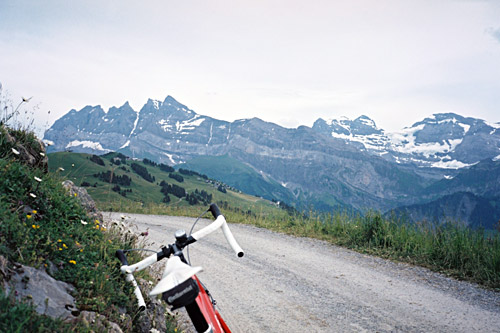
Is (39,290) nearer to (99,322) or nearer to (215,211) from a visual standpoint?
(99,322)

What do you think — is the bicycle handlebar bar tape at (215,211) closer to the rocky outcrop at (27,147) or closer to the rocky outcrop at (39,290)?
the rocky outcrop at (39,290)

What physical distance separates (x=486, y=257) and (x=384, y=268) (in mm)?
2395

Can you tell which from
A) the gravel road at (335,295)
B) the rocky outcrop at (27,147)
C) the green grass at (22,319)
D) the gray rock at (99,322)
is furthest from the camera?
the rocky outcrop at (27,147)

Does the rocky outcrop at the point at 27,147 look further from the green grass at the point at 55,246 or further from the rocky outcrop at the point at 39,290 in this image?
the rocky outcrop at the point at 39,290

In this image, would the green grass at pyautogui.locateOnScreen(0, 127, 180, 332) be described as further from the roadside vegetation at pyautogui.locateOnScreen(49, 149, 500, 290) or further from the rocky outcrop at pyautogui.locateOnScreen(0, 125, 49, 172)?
the roadside vegetation at pyautogui.locateOnScreen(49, 149, 500, 290)

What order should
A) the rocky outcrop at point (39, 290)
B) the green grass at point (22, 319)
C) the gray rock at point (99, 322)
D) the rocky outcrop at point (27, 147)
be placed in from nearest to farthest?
the green grass at point (22, 319), the rocky outcrop at point (39, 290), the gray rock at point (99, 322), the rocky outcrop at point (27, 147)

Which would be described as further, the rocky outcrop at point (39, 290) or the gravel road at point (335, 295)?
the gravel road at point (335, 295)

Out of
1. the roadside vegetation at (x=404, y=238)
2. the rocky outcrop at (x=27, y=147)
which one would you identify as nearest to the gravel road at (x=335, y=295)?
the roadside vegetation at (x=404, y=238)

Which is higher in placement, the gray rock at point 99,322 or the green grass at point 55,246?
the green grass at point 55,246

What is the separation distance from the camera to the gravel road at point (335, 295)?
6098 mm

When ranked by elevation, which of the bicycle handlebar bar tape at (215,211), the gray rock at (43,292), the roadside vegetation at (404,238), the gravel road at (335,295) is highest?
the bicycle handlebar bar tape at (215,211)

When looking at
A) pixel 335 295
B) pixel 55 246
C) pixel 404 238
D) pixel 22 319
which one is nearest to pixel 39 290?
pixel 22 319

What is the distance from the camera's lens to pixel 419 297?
7410 millimetres

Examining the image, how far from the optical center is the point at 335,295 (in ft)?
24.3
